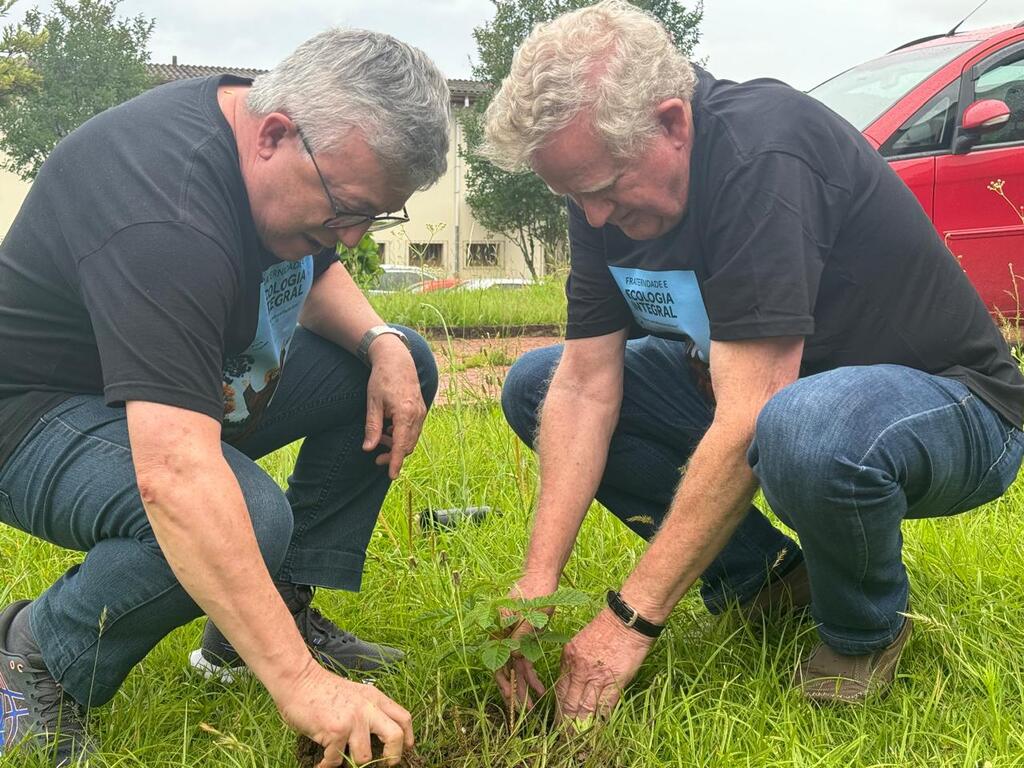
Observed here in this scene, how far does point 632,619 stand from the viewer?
2.10m

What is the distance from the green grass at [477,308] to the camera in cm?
716

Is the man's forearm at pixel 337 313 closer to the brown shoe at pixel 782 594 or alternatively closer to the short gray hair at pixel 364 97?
the short gray hair at pixel 364 97

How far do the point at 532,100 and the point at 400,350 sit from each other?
75 centimetres

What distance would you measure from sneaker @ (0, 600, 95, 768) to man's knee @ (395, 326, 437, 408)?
1073mm

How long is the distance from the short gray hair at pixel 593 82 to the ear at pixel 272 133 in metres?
0.44

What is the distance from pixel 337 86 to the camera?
1926 millimetres

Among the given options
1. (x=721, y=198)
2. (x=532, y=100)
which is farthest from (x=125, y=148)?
(x=721, y=198)

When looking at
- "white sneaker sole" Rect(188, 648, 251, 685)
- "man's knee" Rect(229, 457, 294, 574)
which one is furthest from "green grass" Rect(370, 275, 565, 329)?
"man's knee" Rect(229, 457, 294, 574)

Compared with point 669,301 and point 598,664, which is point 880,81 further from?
point 598,664

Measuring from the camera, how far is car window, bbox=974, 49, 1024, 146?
17.6 feet

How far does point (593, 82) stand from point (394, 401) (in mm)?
886

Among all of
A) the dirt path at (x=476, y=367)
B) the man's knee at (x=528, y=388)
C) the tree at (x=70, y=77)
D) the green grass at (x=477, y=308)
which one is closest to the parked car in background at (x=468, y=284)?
the green grass at (x=477, y=308)

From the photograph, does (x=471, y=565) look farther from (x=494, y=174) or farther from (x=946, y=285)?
(x=494, y=174)

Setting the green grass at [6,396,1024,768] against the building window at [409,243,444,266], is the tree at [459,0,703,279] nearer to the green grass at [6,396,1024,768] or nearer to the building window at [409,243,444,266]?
the building window at [409,243,444,266]
